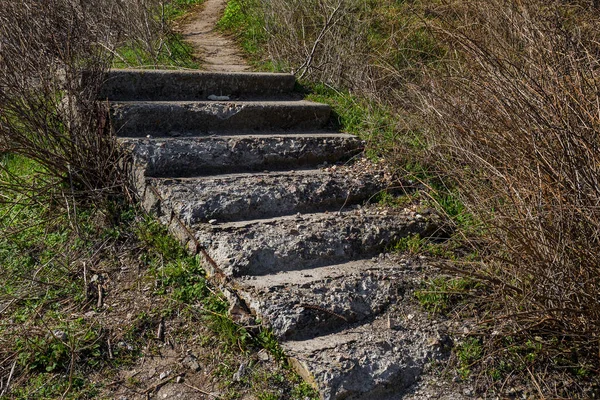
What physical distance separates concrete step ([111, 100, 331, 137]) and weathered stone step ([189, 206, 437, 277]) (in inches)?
46.8

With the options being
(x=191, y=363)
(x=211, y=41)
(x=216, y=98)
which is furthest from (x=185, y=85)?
(x=211, y=41)

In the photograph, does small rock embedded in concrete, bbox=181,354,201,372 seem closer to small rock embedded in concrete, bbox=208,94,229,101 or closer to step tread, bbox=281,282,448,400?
step tread, bbox=281,282,448,400

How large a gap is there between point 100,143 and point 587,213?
3.03 m

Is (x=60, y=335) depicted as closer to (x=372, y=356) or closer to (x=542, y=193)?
(x=372, y=356)

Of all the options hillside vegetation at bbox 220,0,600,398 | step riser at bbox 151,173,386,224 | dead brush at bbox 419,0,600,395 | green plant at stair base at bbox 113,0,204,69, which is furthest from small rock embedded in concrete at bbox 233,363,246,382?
green plant at stair base at bbox 113,0,204,69

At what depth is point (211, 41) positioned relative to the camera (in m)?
8.17

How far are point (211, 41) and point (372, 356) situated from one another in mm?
6215

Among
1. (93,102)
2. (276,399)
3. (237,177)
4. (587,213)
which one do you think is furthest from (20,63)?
(587,213)

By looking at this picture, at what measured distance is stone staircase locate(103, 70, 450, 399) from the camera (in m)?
3.09

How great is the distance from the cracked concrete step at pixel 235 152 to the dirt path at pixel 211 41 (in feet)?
7.79

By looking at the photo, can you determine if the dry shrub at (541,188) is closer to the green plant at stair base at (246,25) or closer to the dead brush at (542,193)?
the dead brush at (542,193)

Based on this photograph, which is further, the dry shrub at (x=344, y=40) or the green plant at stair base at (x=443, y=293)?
the dry shrub at (x=344, y=40)

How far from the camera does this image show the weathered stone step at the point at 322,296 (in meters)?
3.14

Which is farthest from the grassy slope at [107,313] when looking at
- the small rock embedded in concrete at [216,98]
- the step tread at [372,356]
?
the small rock embedded in concrete at [216,98]
